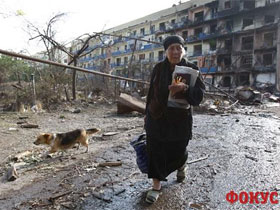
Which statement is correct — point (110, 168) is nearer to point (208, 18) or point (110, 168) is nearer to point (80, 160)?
point (80, 160)

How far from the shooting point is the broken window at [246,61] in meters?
28.8

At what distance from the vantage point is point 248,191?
7.22 ft

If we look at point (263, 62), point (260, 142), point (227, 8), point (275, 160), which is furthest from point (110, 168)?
point (227, 8)

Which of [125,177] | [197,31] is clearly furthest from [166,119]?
[197,31]

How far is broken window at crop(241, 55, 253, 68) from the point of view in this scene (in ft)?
94.5

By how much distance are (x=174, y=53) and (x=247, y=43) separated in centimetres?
3214

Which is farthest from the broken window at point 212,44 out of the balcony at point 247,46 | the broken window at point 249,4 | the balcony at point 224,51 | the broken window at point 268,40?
the broken window at point 268,40

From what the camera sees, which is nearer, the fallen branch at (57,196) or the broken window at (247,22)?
the fallen branch at (57,196)

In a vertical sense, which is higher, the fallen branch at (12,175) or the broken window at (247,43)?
the broken window at (247,43)

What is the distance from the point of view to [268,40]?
27.5 meters

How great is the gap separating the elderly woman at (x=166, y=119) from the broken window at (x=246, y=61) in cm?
3076

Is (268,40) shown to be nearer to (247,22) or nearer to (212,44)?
(247,22)

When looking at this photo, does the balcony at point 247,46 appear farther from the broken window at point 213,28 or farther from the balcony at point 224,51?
the broken window at point 213,28

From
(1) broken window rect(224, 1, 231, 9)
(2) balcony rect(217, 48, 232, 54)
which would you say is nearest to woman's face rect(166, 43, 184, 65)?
(2) balcony rect(217, 48, 232, 54)
